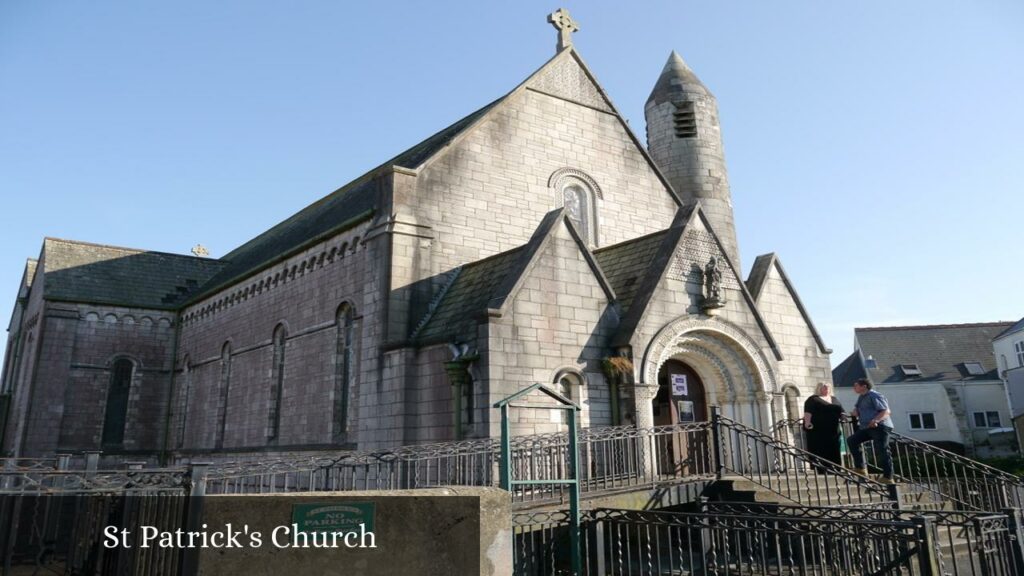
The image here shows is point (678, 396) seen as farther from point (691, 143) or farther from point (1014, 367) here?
point (1014, 367)

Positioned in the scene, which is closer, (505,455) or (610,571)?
(505,455)

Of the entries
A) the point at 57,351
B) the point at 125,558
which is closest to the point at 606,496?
the point at 125,558

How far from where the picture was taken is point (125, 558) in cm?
606

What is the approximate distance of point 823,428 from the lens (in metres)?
13.9

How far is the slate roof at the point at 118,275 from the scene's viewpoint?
3069cm

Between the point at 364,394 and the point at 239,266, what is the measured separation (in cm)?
1718

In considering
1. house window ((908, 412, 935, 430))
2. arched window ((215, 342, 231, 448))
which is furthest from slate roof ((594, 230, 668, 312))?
house window ((908, 412, 935, 430))

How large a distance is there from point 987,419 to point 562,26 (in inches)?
1620

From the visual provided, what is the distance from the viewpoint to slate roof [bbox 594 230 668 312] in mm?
15250

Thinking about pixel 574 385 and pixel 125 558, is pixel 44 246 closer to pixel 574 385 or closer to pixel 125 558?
pixel 574 385

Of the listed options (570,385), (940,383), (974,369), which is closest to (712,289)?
(570,385)

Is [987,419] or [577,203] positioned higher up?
[577,203]

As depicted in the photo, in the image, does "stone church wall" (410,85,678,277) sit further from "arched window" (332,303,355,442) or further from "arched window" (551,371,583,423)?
"arched window" (551,371,583,423)

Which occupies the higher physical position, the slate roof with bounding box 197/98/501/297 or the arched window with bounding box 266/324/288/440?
the slate roof with bounding box 197/98/501/297
